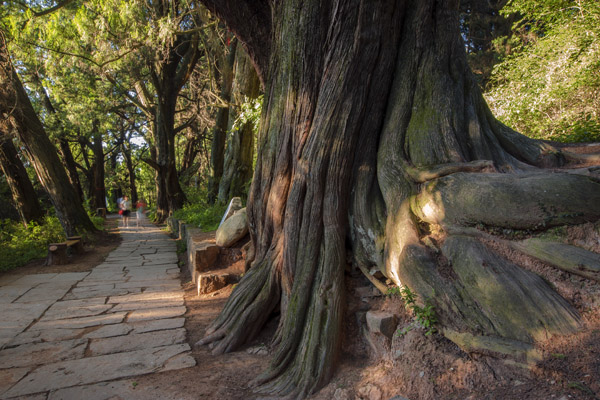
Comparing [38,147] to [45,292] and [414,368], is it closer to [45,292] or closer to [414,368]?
[45,292]

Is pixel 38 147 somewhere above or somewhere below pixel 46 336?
above

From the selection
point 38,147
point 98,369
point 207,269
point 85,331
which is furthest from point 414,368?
point 38,147

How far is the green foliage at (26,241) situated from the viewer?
27.1ft

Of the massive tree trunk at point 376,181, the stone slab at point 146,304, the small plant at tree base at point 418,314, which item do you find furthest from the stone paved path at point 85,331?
the small plant at tree base at point 418,314

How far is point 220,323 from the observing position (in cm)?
396

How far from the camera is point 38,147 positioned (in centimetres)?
980

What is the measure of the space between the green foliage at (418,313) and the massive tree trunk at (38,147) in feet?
33.1

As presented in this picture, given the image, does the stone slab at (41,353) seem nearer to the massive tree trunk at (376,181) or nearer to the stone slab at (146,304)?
the stone slab at (146,304)

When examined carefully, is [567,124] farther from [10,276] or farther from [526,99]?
[10,276]

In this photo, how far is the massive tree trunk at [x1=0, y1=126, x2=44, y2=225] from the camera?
35.1 feet

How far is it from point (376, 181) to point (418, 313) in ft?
4.43

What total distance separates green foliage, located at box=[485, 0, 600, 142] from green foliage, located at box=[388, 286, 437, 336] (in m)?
4.86

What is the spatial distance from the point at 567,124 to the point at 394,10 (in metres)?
5.28

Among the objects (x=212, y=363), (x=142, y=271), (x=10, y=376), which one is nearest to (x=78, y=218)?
(x=142, y=271)
